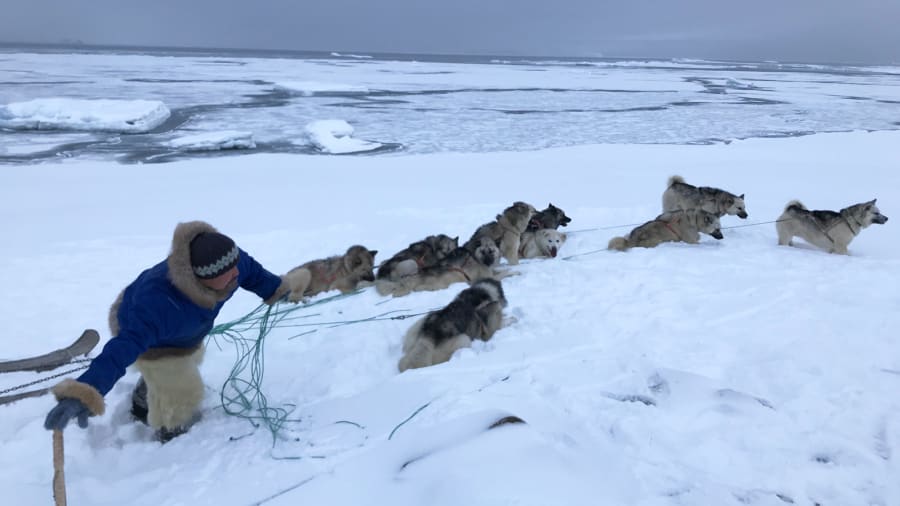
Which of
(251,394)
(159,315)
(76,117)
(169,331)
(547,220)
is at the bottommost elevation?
(76,117)

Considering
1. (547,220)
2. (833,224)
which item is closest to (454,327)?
(547,220)

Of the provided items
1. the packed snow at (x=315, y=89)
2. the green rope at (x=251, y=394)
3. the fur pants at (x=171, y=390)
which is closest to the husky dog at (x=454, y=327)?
the green rope at (x=251, y=394)

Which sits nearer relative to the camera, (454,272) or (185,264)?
(185,264)

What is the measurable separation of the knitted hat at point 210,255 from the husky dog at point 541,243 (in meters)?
4.98

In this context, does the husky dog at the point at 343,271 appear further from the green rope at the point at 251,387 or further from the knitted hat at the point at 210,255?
the knitted hat at the point at 210,255

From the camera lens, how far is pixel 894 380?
3.49m

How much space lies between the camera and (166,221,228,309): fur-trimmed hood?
2941 millimetres

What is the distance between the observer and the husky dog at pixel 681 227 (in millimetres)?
7465

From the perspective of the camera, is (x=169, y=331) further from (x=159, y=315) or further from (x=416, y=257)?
(x=416, y=257)

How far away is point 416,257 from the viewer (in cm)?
640

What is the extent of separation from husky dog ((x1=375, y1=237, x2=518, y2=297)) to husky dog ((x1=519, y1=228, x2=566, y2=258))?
1015 millimetres

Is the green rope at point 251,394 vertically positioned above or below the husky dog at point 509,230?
below

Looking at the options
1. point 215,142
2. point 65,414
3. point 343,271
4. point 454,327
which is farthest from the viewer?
point 215,142

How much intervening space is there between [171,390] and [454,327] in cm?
199
